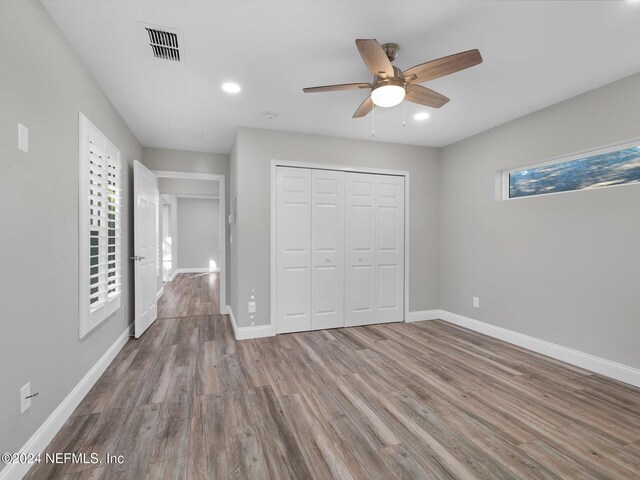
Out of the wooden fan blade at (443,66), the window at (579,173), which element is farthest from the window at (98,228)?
the window at (579,173)

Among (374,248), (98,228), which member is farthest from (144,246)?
(374,248)

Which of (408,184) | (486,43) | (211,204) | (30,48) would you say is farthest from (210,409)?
(211,204)

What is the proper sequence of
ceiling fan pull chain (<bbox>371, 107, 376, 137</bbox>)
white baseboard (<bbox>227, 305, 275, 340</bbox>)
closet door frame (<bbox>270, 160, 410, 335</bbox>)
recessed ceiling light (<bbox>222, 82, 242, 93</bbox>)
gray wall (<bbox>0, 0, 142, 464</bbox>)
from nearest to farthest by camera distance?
1. gray wall (<bbox>0, 0, 142, 464</bbox>)
2. recessed ceiling light (<bbox>222, 82, 242, 93</bbox>)
3. ceiling fan pull chain (<bbox>371, 107, 376, 137</bbox>)
4. white baseboard (<bbox>227, 305, 275, 340</bbox>)
5. closet door frame (<bbox>270, 160, 410, 335</bbox>)

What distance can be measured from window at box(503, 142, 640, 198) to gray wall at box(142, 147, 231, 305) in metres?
4.06

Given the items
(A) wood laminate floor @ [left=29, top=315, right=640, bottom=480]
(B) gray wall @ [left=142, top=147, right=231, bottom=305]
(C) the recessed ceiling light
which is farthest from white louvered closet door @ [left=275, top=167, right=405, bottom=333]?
(B) gray wall @ [left=142, top=147, right=231, bottom=305]

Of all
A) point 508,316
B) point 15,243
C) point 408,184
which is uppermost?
point 408,184

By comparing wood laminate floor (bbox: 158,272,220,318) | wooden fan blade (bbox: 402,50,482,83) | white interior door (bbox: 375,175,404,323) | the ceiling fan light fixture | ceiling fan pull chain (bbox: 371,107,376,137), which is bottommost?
wood laminate floor (bbox: 158,272,220,318)

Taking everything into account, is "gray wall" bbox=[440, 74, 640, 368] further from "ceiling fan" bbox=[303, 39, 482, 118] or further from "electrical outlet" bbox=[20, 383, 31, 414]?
"electrical outlet" bbox=[20, 383, 31, 414]

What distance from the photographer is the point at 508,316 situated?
3633 mm

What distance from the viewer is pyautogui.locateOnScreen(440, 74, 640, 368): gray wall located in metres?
2.63

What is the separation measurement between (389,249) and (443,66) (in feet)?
9.29

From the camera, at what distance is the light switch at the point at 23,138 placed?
1561mm

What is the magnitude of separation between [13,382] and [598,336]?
426 cm

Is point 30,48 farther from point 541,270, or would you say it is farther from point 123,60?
point 541,270
